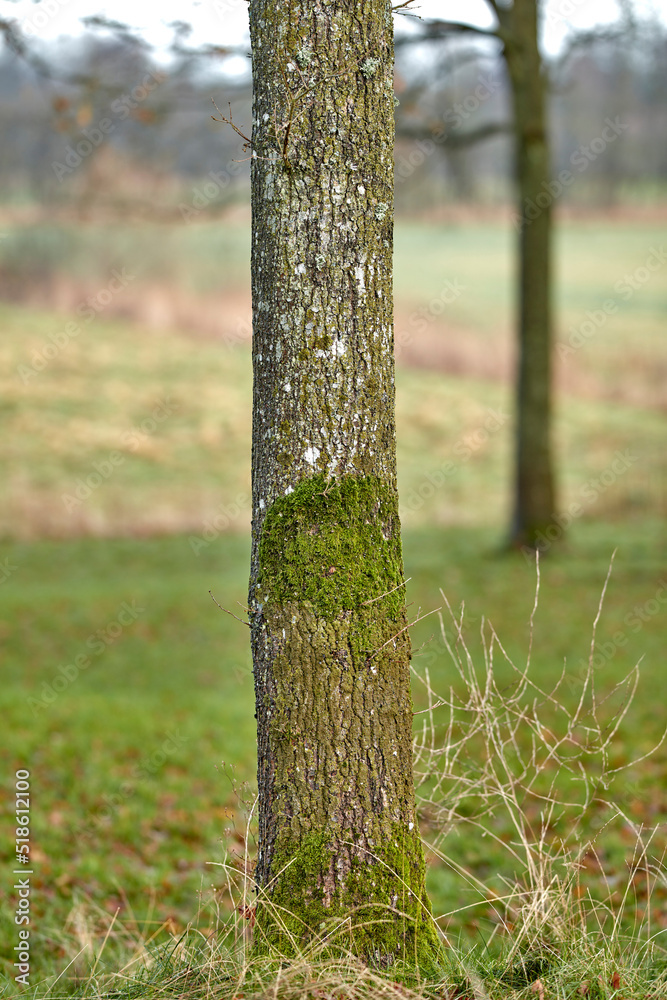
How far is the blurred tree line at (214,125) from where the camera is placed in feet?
31.1

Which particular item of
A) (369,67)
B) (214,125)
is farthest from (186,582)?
(369,67)

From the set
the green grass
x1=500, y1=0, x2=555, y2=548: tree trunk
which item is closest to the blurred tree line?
x1=500, y1=0, x2=555, y2=548: tree trunk

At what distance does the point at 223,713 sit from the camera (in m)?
7.27

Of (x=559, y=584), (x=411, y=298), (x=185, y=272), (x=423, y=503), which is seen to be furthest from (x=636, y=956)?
(x=185, y=272)

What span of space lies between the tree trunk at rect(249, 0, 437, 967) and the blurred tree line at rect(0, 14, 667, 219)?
0.45 metres

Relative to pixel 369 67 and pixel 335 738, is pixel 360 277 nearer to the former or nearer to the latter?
pixel 369 67

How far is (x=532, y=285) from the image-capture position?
11.2 metres

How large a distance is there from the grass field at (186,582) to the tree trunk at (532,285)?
2.50 ft

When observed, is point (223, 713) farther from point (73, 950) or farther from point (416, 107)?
point (416, 107)

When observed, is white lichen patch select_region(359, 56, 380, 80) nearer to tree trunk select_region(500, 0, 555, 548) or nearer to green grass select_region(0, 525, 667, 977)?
green grass select_region(0, 525, 667, 977)

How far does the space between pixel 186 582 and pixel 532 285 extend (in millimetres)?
6204

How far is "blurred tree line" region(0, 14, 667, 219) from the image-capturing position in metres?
9.47

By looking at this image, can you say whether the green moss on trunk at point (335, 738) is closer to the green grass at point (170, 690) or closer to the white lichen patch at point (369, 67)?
the green grass at point (170, 690)

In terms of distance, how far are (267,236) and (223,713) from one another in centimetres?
539
